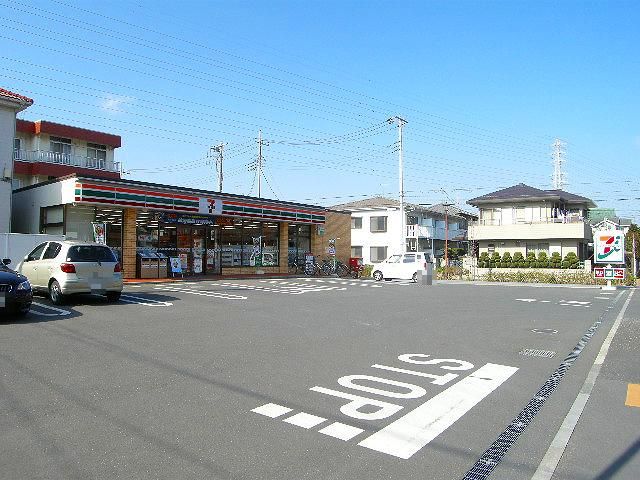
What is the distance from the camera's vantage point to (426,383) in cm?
617

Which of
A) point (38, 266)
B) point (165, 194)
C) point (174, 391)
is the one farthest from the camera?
point (165, 194)

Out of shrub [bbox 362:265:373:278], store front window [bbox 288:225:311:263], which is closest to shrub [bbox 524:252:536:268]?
shrub [bbox 362:265:373:278]

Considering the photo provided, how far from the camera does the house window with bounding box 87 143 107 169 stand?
122 feet

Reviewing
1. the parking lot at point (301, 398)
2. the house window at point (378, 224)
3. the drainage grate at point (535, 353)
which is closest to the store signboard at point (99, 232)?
the parking lot at point (301, 398)

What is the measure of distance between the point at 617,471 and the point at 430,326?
6843mm

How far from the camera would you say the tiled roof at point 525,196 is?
44.3 metres

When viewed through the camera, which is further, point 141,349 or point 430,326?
point 430,326

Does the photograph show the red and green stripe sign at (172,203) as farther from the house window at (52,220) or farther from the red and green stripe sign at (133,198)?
the house window at (52,220)

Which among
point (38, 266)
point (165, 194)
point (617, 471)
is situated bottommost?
point (617, 471)

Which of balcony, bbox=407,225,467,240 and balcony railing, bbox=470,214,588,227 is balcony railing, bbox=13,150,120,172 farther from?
balcony railing, bbox=470,214,588,227

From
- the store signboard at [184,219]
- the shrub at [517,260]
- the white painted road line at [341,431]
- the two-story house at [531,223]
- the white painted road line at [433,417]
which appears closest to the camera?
the white painted road line at [433,417]

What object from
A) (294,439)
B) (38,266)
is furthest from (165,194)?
(294,439)

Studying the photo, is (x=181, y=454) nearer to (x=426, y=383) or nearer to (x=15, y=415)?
(x=15, y=415)

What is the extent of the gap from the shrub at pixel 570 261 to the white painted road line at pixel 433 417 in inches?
1469
